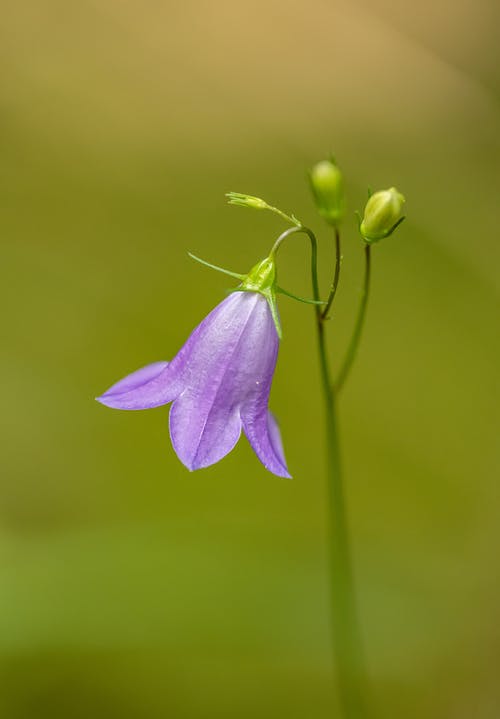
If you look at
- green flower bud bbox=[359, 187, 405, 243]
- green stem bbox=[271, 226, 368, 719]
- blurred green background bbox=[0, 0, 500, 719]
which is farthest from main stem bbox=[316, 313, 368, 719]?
blurred green background bbox=[0, 0, 500, 719]

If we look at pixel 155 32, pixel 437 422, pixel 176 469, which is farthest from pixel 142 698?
pixel 155 32

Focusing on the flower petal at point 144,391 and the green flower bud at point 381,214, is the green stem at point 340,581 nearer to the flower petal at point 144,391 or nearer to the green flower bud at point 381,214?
the green flower bud at point 381,214

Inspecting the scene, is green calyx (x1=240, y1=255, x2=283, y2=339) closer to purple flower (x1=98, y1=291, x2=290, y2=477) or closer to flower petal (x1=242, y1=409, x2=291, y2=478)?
purple flower (x1=98, y1=291, x2=290, y2=477)

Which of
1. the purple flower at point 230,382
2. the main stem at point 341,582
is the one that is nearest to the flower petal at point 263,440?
the purple flower at point 230,382

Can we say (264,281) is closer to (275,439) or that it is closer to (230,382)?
(230,382)

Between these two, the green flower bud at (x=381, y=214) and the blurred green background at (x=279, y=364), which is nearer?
the green flower bud at (x=381, y=214)

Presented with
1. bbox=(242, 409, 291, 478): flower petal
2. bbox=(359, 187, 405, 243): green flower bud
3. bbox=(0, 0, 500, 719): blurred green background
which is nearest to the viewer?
bbox=(359, 187, 405, 243): green flower bud

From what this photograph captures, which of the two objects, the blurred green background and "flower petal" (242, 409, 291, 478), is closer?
"flower petal" (242, 409, 291, 478)
